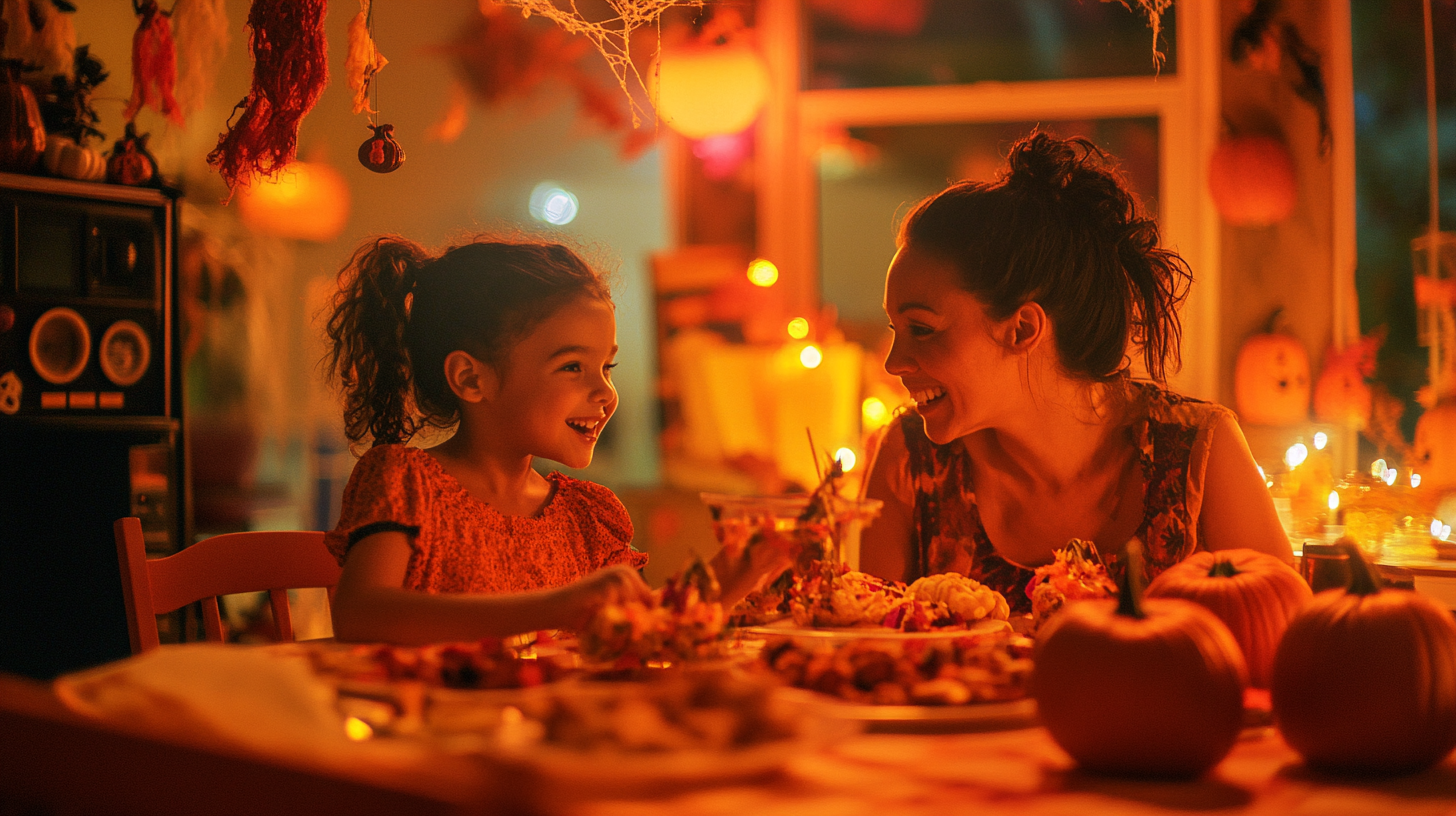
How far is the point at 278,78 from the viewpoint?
1401 mm

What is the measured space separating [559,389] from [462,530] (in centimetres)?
21

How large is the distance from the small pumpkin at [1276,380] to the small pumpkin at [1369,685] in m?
3.03

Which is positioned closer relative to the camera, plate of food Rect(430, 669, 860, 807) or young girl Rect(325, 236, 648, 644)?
plate of food Rect(430, 669, 860, 807)

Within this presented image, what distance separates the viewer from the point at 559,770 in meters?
0.56

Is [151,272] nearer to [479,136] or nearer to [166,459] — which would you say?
[166,459]

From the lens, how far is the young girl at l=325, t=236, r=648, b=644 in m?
1.29

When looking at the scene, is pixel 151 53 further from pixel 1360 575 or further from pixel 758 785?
pixel 1360 575

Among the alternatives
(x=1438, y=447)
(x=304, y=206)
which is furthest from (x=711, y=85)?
(x=1438, y=447)

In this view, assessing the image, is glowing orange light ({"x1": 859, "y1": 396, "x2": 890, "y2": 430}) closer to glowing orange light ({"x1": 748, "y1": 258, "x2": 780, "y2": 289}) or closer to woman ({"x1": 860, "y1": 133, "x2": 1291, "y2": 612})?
glowing orange light ({"x1": 748, "y1": 258, "x2": 780, "y2": 289})

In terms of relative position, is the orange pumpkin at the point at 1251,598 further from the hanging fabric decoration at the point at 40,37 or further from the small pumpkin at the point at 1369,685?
the hanging fabric decoration at the point at 40,37

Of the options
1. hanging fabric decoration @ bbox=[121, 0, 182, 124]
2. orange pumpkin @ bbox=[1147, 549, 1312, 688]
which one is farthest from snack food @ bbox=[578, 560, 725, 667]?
hanging fabric decoration @ bbox=[121, 0, 182, 124]

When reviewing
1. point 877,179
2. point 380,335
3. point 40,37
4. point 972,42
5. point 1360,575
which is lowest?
point 1360,575

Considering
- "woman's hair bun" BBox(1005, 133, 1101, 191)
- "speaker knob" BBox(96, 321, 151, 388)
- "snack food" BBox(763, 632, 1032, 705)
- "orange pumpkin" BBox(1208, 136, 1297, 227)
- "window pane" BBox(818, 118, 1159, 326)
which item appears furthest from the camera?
"window pane" BBox(818, 118, 1159, 326)

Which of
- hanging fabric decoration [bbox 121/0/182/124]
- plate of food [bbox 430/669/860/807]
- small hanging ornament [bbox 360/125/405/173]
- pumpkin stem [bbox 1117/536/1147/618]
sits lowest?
plate of food [bbox 430/669/860/807]
